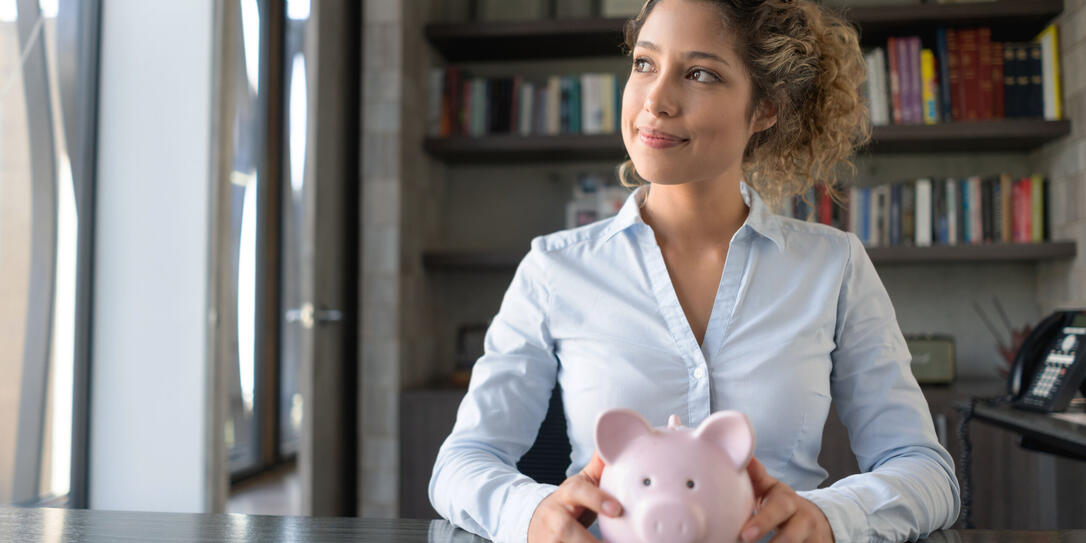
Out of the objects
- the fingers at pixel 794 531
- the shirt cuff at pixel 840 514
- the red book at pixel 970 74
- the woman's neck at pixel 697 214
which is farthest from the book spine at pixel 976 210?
the fingers at pixel 794 531

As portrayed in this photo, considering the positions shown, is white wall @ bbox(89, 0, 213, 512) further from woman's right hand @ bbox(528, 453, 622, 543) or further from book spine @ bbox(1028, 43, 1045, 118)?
book spine @ bbox(1028, 43, 1045, 118)

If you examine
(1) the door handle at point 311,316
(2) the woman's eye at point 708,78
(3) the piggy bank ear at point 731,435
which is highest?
(2) the woman's eye at point 708,78

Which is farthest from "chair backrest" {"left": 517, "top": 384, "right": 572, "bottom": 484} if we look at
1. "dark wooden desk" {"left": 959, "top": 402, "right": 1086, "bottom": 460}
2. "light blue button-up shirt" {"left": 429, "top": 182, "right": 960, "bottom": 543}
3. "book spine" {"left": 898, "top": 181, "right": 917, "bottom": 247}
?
"book spine" {"left": 898, "top": 181, "right": 917, "bottom": 247}

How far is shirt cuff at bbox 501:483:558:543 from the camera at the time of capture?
80cm

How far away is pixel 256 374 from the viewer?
4465 millimetres

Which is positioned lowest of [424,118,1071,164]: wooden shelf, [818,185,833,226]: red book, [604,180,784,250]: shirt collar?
[604,180,784,250]: shirt collar

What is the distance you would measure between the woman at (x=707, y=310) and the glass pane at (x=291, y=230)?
11.4ft

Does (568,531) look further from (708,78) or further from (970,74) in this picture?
(970,74)

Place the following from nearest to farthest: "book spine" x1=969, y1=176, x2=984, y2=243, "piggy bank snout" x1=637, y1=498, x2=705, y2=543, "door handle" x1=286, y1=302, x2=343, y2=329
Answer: "piggy bank snout" x1=637, y1=498, x2=705, y2=543, "door handle" x1=286, y1=302, x2=343, y2=329, "book spine" x1=969, y1=176, x2=984, y2=243

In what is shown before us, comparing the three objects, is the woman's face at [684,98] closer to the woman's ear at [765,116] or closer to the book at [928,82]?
the woman's ear at [765,116]

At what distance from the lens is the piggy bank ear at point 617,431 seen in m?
0.64

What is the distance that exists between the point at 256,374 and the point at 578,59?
2.43 metres

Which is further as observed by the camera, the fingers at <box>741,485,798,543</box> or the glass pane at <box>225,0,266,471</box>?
the glass pane at <box>225,0,266,471</box>

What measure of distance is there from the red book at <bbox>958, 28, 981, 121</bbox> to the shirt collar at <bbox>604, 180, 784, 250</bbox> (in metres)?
1.93
